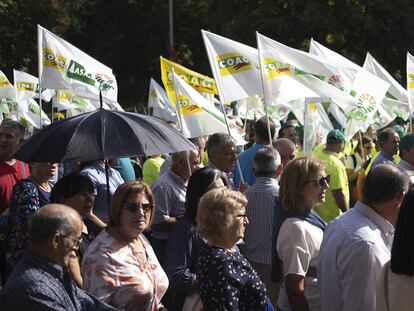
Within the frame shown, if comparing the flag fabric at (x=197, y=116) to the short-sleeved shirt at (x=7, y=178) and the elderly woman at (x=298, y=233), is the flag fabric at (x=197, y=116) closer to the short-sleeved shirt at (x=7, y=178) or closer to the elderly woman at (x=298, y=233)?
the short-sleeved shirt at (x=7, y=178)

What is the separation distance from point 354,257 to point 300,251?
70cm

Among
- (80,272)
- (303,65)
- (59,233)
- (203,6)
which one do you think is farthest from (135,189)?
(203,6)

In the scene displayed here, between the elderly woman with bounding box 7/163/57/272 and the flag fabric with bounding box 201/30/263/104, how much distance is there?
3.43 meters

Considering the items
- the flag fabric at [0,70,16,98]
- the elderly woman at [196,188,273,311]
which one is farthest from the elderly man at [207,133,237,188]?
the flag fabric at [0,70,16,98]

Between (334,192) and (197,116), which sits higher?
(197,116)

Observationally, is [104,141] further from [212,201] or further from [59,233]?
[59,233]

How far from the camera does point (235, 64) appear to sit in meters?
9.38

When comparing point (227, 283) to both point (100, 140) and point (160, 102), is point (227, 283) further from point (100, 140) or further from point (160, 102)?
point (160, 102)

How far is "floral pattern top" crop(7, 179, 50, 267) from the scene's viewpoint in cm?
560

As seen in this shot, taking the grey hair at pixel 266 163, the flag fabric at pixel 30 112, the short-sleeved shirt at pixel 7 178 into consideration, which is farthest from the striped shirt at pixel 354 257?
the flag fabric at pixel 30 112

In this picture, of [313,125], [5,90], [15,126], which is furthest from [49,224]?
[5,90]

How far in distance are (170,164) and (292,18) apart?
26932mm

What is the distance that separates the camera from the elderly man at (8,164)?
7.43 m

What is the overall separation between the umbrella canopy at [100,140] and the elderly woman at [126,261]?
629 mm
